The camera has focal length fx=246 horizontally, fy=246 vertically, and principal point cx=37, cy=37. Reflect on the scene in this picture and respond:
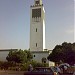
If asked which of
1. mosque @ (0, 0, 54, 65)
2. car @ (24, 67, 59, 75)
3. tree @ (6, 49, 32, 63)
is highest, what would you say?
mosque @ (0, 0, 54, 65)

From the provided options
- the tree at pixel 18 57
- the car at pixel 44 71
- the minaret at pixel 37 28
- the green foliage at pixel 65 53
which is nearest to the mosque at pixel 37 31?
the minaret at pixel 37 28

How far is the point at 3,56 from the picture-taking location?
76188 mm

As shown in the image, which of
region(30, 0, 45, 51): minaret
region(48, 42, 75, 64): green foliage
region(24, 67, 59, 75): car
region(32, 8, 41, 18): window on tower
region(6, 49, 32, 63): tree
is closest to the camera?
region(24, 67, 59, 75): car

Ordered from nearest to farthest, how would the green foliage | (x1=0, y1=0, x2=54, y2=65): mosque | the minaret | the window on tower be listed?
1. the green foliage
2. (x1=0, y1=0, x2=54, y2=65): mosque
3. the minaret
4. the window on tower

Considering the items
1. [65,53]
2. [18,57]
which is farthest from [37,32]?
[65,53]

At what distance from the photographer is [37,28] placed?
7669cm

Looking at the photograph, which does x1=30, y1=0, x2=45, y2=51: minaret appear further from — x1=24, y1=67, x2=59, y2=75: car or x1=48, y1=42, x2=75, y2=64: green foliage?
x1=24, y1=67, x2=59, y2=75: car

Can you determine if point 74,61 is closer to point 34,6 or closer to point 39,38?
point 39,38

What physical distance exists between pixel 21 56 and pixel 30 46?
1454 centimetres

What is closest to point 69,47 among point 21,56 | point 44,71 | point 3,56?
point 21,56

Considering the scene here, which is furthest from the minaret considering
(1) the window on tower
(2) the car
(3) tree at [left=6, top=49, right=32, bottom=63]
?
(2) the car

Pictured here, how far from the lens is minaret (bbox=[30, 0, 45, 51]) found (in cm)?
7531

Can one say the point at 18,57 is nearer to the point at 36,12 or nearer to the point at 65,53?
the point at 65,53

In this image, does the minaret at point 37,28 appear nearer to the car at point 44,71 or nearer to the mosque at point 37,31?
the mosque at point 37,31
